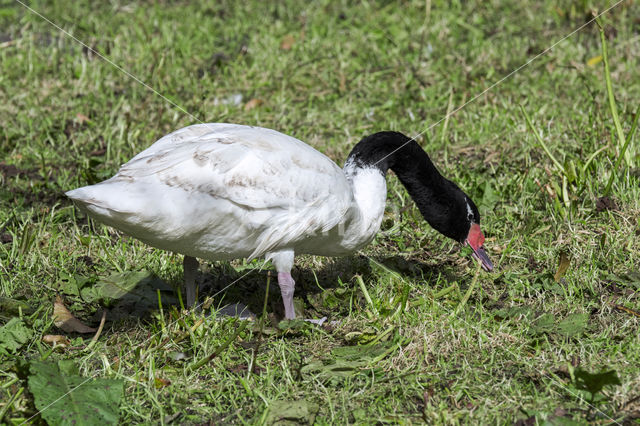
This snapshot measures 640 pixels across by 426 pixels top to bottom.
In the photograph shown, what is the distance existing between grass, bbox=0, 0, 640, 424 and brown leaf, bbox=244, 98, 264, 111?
0.06ft

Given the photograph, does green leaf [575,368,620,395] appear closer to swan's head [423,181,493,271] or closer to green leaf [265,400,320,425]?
green leaf [265,400,320,425]

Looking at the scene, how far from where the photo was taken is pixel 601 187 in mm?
4547

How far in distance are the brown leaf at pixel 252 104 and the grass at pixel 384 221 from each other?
0.02 m

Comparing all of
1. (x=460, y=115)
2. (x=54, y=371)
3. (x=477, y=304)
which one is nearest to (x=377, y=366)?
(x=477, y=304)

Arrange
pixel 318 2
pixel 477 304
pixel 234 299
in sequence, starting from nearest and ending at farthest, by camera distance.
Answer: pixel 477 304 → pixel 234 299 → pixel 318 2

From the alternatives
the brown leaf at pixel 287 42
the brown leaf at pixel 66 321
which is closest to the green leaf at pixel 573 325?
the brown leaf at pixel 66 321

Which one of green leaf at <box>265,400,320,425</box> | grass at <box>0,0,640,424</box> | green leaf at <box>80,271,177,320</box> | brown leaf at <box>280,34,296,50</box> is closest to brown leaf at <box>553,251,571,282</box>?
grass at <box>0,0,640,424</box>

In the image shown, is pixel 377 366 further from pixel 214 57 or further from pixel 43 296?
pixel 214 57

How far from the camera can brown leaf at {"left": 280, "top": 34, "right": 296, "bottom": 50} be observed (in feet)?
22.7

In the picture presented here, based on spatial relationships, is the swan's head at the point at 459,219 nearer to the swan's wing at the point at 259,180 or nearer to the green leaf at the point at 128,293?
the swan's wing at the point at 259,180

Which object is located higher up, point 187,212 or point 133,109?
point 187,212

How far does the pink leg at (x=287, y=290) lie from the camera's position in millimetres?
3729

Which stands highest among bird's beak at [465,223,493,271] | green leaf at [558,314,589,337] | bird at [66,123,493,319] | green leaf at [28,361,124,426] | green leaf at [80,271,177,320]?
bird at [66,123,493,319]

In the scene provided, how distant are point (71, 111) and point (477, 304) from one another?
11.9 ft
